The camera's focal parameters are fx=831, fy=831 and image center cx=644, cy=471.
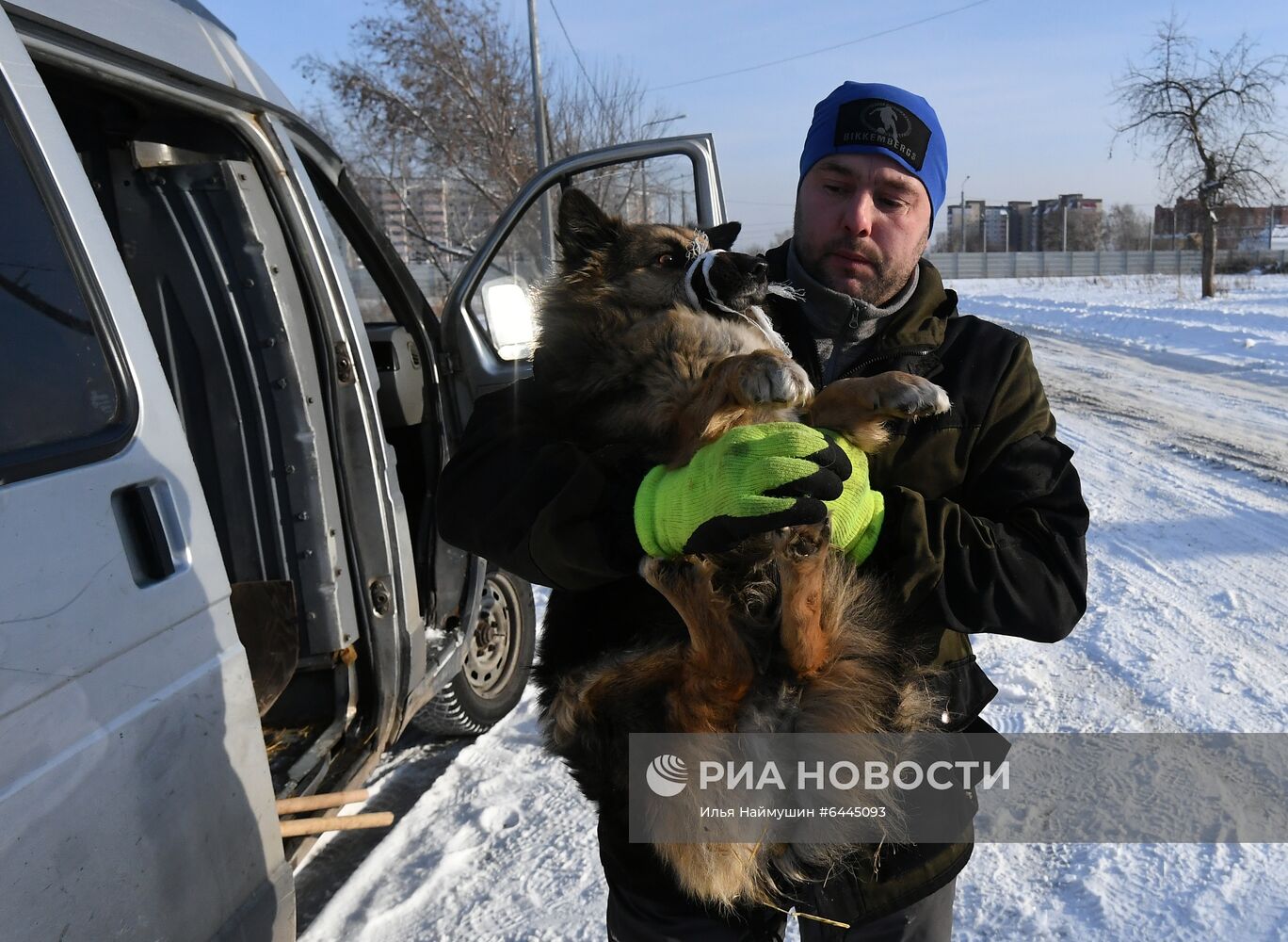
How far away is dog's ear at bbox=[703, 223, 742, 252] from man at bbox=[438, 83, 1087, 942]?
1.46 ft

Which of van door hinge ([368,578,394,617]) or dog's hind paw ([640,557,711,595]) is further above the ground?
dog's hind paw ([640,557,711,595])

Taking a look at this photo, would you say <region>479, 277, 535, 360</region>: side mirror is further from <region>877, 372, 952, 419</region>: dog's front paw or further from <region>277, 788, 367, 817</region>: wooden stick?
<region>877, 372, 952, 419</region>: dog's front paw

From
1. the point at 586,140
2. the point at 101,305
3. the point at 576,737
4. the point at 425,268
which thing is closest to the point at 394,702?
the point at 576,737

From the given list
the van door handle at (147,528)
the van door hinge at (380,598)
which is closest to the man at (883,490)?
the van door handle at (147,528)

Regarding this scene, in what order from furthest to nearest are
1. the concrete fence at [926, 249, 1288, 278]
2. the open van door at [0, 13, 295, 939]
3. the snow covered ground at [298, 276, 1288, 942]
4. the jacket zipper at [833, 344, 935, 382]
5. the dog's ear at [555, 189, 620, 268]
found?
the concrete fence at [926, 249, 1288, 278], the snow covered ground at [298, 276, 1288, 942], the dog's ear at [555, 189, 620, 268], the jacket zipper at [833, 344, 935, 382], the open van door at [0, 13, 295, 939]

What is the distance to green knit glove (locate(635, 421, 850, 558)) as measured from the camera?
1.66 meters

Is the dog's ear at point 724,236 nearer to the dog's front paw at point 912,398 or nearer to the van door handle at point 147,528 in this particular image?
the dog's front paw at point 912,398

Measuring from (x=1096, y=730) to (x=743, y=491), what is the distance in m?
3.13

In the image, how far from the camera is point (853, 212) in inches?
86.4

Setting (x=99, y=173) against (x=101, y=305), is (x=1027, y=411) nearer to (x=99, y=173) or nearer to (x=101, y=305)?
(x=101, y=305)

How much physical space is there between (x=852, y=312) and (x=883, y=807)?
1.20 metres

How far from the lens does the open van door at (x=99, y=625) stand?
157 cm

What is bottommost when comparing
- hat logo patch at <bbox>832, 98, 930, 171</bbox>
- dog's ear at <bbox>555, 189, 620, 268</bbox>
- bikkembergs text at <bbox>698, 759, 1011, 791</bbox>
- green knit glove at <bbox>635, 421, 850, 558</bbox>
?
bikkembergs text at <bbox>698, 759, 1011, 791</bbox>

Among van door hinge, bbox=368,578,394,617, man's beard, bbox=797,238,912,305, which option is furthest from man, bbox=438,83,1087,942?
van door hinge, bbox=368,578,394,617
